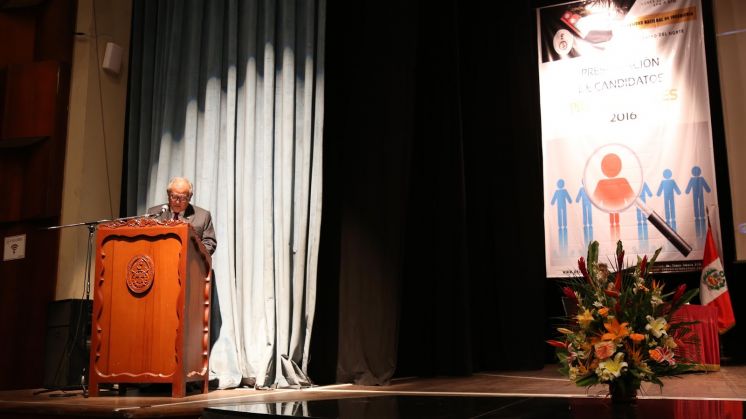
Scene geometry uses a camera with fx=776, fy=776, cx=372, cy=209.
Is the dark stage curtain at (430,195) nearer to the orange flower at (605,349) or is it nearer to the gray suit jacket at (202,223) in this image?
the gray suit jacket at (202,223)

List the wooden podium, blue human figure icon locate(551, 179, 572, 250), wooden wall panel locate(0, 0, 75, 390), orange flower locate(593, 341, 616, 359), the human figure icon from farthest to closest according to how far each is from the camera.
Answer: blue human figure icon locate(551, 179, 572, 250) < the human figure icon < wooden wall panel locate(0, 0, 75, 390) < the wooden podium < orange flower locate(593, 341, 616, 359)

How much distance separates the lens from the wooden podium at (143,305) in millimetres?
3875

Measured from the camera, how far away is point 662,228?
17.6ft

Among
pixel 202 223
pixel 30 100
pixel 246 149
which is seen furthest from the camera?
pixel 30 100

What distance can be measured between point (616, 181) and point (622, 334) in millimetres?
3416

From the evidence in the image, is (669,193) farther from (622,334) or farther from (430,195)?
(622,334)

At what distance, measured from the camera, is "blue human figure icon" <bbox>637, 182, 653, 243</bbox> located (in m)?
5.39

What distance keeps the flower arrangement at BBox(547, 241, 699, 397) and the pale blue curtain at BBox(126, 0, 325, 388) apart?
8.53 feet

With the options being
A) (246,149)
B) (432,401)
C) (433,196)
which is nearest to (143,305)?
(246,149)

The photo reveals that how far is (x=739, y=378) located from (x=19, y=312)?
4586 mm

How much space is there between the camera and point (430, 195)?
5.48 m

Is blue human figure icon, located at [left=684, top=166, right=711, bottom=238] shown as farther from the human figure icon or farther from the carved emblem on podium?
the carved emblem on podium

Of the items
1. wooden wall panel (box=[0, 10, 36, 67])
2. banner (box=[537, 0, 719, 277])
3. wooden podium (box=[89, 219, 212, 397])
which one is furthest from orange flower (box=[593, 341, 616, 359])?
wooden wall panel (box=[0, 10, 36, 67])

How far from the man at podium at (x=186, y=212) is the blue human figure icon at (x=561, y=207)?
8.14 ft
